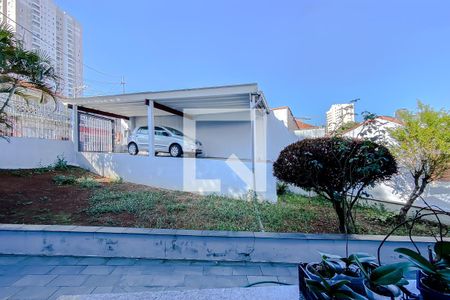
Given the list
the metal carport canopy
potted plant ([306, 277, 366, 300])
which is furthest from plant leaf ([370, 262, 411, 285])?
the metal carport canopy

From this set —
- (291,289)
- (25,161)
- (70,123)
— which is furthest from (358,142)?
→ (70,123)

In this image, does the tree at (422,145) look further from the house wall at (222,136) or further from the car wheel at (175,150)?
the car wheel at (175,150)

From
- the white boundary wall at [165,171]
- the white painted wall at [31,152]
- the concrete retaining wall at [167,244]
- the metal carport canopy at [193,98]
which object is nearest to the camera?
A: the concrete retaining wall at [167,244]

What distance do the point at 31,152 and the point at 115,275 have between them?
7247 mm

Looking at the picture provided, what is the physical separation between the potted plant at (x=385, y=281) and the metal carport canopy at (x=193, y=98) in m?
6.60

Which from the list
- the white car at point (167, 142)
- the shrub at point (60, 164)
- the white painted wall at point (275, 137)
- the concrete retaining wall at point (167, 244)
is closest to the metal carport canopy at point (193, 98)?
the white car at point (167, 142)

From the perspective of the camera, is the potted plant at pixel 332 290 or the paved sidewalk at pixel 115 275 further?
the paved sidewalk at pixel 115 275

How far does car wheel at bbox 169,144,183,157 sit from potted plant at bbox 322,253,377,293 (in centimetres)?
940

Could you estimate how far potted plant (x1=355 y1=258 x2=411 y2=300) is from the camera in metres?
0.89

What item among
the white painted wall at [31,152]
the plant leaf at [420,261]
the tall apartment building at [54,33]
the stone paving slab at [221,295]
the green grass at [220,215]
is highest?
the tall apartment building at [54,33]

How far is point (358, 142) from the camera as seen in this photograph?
3605 millimetres

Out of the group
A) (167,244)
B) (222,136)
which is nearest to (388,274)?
(167,244)

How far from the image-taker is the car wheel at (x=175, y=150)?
10.3 metres

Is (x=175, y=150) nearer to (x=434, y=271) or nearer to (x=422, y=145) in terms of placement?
(x=422, y=145)
